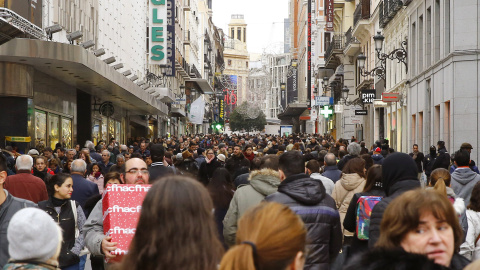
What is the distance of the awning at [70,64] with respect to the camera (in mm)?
22344

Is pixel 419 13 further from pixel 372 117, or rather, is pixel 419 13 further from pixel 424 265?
pixel 424 265

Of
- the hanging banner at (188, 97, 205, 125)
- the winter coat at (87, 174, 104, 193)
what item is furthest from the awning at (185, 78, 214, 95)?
the winter coat at (87, 174, 104, 193)

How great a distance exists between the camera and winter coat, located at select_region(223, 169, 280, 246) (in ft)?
25.2

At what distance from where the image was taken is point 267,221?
3.19 m

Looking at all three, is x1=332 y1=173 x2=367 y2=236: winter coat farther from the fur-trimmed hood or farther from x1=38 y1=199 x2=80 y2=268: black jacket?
x1=38 y1=199 x2=80 y2=268: black jacket

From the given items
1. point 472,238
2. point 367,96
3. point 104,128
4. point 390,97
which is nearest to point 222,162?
point 472,238

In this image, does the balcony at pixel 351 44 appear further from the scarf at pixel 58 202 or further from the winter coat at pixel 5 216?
the winter coat at pixel 5 216

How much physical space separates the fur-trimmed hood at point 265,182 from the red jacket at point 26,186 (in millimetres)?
3394

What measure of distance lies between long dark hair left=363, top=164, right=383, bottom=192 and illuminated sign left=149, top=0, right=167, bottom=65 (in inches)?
1747

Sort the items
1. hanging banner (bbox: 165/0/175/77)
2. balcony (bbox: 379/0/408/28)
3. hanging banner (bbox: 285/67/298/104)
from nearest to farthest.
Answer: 1. balcony (bbox: 379/0/408/28)
2. hanging banner (bbox: 165/0/175/77)
3. hanging banner (bbox: 285/67/298/104)

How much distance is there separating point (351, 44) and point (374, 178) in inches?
1736

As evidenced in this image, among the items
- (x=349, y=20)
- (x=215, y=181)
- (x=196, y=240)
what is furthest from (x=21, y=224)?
(x=349, y=20)

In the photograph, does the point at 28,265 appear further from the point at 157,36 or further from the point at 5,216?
the point at 157,36

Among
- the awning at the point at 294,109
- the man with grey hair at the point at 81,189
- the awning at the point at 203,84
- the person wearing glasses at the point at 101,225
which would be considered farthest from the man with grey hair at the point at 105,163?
the awning at the point at 294,109
